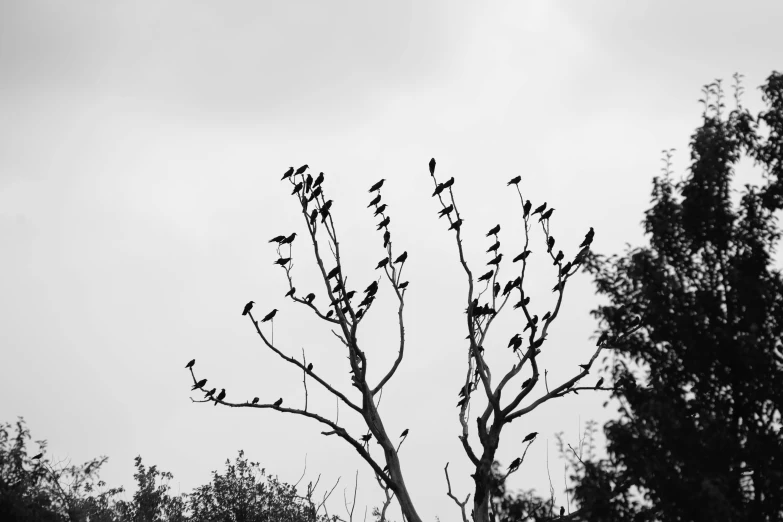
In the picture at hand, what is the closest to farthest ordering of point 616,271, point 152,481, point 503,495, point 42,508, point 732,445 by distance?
point 732,445
point 616,271
point 503,495
point 42,508
point 152,481

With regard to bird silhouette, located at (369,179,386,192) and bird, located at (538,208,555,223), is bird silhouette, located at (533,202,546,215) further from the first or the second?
bird silhouette, located at (369,179,386,192)

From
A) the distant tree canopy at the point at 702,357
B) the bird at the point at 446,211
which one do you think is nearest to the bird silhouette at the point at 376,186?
the bird at the point at 446,211

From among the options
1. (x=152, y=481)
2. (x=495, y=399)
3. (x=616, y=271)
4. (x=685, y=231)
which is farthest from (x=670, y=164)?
(x=152, y=481)

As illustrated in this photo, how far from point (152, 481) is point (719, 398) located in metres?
26.3

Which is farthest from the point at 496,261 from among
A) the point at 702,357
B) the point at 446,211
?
the point at 702,357

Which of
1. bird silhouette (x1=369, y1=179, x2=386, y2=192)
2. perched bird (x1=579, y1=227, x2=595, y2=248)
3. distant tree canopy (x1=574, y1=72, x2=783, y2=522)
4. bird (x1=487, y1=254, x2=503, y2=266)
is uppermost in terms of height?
bird silhouette (x1=369, y1=179, x2=386, y2=192)

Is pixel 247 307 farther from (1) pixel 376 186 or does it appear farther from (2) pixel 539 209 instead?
(2) pixel 539 209

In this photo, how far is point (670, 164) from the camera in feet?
Result: 34.0

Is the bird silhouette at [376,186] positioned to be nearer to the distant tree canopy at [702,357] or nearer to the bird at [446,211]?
the bird at [446,211]

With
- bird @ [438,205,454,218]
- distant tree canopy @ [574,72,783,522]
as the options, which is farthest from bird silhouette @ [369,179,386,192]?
distant tree canopy @ [574,72,783,522]

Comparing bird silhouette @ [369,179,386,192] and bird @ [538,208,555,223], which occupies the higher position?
bird silhouette @ [369,179,386,192]

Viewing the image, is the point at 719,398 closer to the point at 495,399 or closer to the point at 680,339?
the point at 680,339

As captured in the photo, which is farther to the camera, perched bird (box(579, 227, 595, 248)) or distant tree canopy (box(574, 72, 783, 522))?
perched bird (box(579, 227, 595, 248))

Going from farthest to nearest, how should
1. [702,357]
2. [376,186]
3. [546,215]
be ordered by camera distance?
[376,186], [546,215], [702,357]
